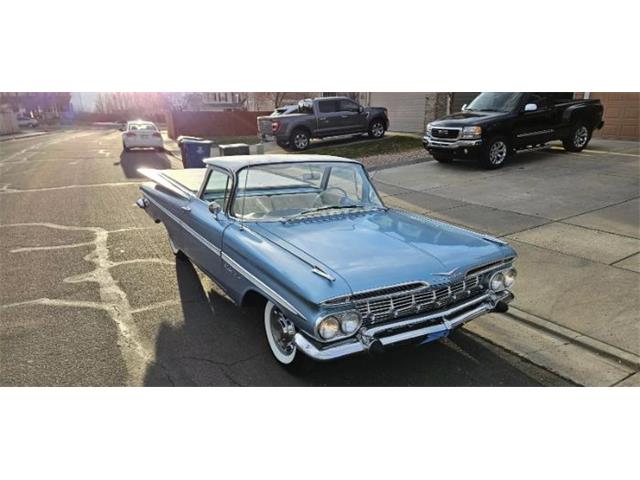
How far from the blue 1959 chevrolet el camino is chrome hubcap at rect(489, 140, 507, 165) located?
22.5ft

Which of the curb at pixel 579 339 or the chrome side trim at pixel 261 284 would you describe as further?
the curb at pixel 579 339

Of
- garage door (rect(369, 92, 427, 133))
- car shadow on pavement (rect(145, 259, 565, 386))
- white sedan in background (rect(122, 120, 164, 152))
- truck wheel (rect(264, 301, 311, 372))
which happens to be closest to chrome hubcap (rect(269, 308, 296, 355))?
truck wheel (rect(264, 301, 311, 372))

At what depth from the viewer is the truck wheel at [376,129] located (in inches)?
650

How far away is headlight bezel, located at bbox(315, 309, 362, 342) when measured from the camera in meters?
2.62

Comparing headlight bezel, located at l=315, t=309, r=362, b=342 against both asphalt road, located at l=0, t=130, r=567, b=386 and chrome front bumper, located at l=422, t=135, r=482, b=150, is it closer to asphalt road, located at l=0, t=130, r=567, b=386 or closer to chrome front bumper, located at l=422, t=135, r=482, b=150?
asphalt road, located at l=0, t=130, r=567, b=386

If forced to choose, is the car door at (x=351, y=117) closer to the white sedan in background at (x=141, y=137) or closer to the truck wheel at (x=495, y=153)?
the truck wheel at (x=495, y=153)

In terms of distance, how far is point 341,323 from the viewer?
2.68 metres

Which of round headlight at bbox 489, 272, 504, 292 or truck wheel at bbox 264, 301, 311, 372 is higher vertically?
round headlight at bbox 489, 272, 504, 292

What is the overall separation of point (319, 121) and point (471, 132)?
6.90 metres

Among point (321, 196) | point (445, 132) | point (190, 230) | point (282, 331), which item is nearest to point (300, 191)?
point (321, 196)

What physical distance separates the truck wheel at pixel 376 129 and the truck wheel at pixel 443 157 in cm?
558

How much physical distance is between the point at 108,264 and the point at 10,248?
6.01ft

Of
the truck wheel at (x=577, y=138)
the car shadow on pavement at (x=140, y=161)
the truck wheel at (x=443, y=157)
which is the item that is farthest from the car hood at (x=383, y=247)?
the car shadow on pavement at (x=140, y=161)

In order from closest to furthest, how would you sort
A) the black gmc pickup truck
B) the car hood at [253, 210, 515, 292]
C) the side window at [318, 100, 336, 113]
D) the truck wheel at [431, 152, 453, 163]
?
the car hood at [253, 210, 515, 292], the black gmc pickup truck, the truck wheel at [431, 152, 453, 163], the side window at [318, 100, 336, 113]
